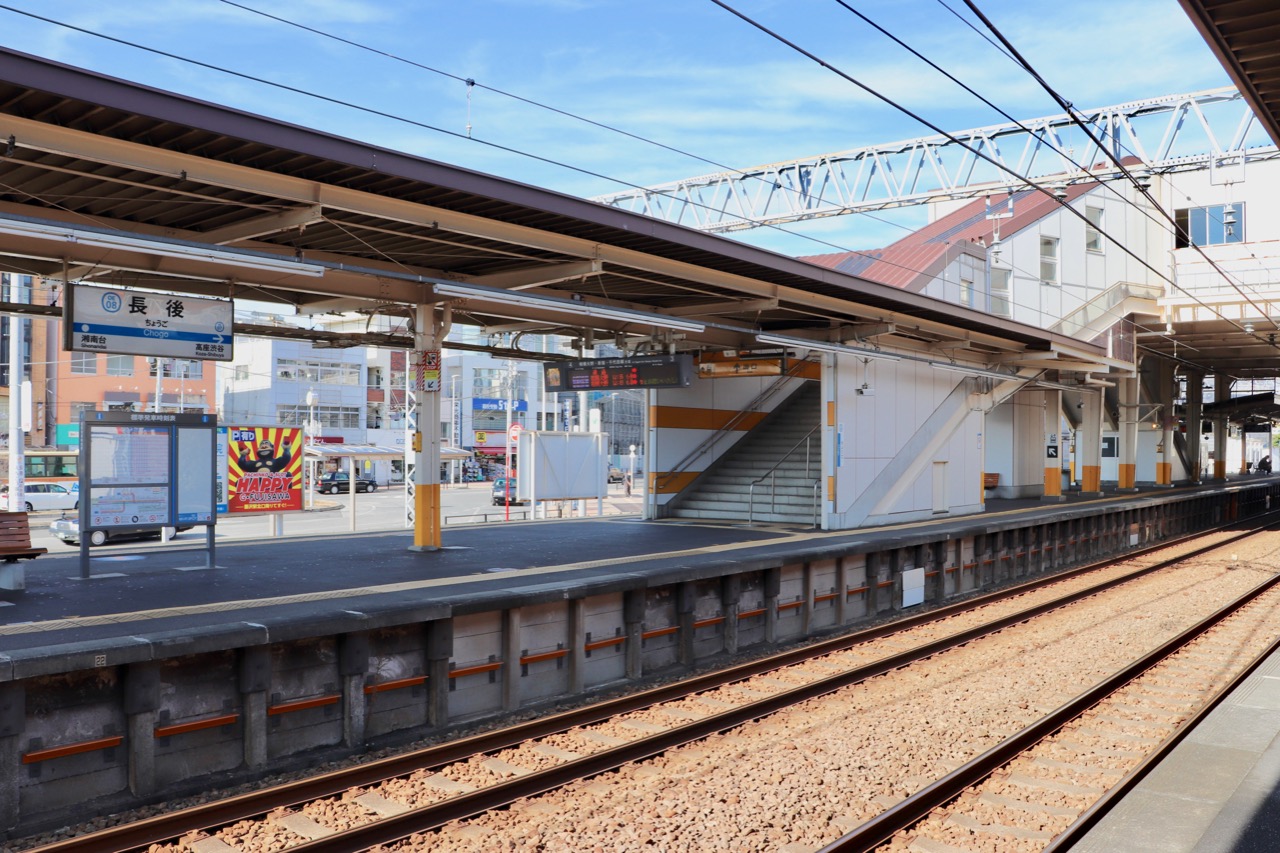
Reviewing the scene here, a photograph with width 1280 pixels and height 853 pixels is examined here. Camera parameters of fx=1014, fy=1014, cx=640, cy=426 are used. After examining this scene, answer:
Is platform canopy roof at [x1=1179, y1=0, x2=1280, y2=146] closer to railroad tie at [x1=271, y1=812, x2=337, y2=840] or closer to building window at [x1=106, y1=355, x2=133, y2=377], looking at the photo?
railroad tie at [x1=271, y1=812, x2=337, y2=840]

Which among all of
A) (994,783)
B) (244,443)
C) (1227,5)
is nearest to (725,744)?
(994,783)

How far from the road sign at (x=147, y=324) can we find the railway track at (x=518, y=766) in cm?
614

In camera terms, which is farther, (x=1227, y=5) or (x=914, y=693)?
(x=914, y=693)

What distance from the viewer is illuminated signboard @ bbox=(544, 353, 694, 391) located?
17.2m

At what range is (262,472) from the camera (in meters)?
19.0

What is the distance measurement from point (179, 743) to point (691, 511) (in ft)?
51.1

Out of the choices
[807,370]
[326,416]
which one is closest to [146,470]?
[807,370]

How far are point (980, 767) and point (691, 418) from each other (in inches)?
609

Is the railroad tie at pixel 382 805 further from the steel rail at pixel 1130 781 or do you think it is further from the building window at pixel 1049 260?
the building window at pixel 1049 260

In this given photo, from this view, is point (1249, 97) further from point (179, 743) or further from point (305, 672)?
point (179, 743)

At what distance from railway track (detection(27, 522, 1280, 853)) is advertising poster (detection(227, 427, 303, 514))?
1115 cm

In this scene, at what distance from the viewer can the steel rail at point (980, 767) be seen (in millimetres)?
6277

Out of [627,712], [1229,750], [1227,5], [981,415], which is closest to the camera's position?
[1227,5]

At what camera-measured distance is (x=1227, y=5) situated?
7.04 metres
